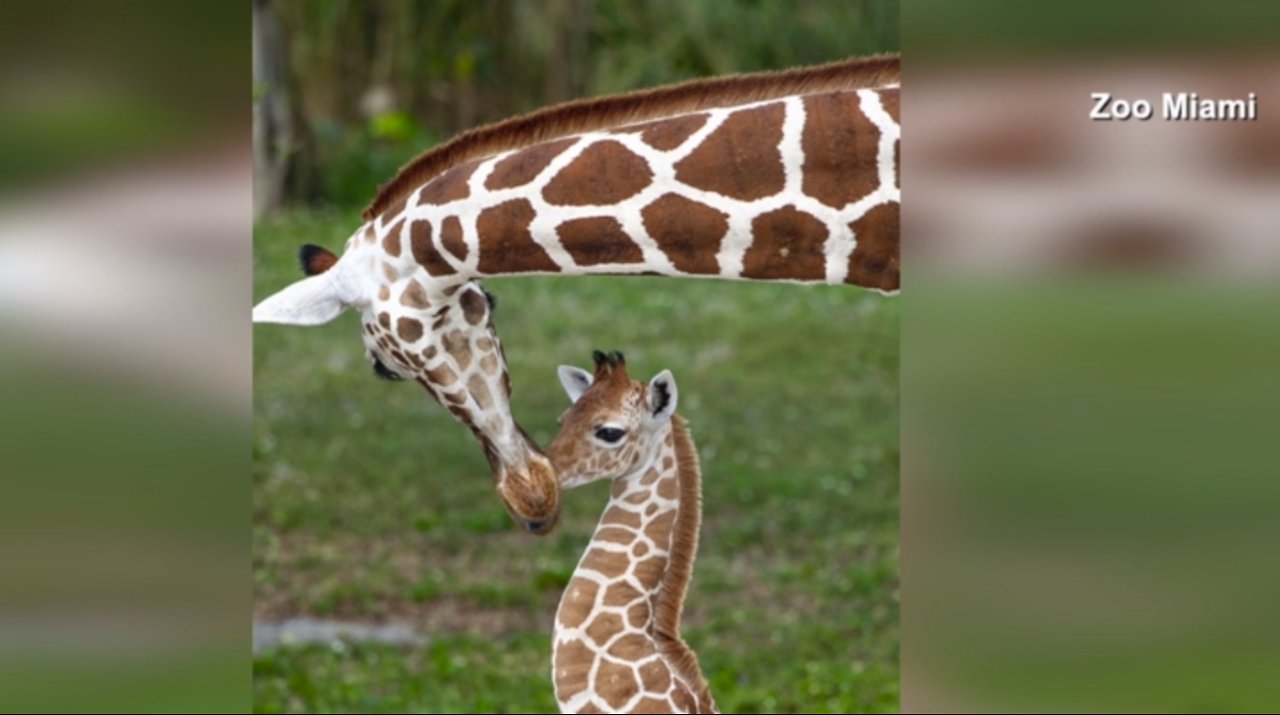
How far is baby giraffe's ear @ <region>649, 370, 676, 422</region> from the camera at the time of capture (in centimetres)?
347

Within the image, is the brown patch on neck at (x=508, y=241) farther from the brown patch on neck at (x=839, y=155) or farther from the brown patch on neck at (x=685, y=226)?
the brown patch on neck at (x=839, y=155)

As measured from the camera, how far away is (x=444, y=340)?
343 centimetres

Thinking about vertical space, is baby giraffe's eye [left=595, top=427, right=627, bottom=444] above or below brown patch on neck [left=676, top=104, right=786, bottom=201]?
below

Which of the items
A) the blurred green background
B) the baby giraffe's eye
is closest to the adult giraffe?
the baby giraffe's eye

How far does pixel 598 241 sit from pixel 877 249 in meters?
0.48

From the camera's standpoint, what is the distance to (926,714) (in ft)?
8.84

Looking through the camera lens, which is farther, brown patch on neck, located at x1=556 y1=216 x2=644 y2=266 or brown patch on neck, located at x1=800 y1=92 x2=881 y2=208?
brown patch on neck, located at x1=556 y1=216 x2=644 y2=266

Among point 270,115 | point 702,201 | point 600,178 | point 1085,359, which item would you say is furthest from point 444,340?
point 270,115

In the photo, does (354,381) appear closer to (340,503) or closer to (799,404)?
(340,503)

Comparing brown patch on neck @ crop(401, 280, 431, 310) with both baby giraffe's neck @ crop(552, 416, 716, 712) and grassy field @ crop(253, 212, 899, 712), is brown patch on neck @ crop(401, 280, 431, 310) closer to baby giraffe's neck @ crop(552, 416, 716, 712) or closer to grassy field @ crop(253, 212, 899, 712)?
baby giraffe's neck @ crop(552, 416, 716, 712)

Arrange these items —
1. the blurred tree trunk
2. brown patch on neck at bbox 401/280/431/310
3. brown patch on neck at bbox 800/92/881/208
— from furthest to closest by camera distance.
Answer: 1. the blurred tree trunk
2. brown patch on neck at bbox 401/280/431/310
3. brown patch on neck at bbox 800/92/881/208

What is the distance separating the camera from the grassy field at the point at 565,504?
20.0ft

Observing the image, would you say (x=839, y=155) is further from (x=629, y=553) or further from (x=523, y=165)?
(x=629, y=553)

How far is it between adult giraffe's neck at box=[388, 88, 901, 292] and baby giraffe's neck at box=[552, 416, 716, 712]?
18.8 inches
